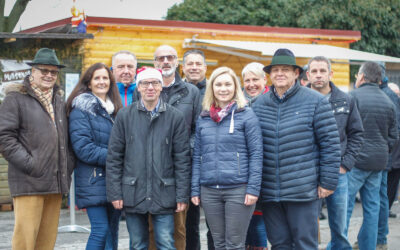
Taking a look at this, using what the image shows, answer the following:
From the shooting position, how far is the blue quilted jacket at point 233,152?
4707 mm

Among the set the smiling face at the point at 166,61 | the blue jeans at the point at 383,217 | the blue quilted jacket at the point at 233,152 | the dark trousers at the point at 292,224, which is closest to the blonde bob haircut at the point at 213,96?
the blue quilted jacket at the point at 233,152

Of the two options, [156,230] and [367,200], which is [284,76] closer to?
[156,230]

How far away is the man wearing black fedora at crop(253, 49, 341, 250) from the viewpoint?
4.65 m

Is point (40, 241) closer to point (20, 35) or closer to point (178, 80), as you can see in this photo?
point (178, 80)

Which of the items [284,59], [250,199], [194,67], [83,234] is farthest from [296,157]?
[83,234]

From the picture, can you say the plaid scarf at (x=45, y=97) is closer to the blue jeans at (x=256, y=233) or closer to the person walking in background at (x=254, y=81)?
the person walking in background at (x=254, y=81)

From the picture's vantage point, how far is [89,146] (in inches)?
202

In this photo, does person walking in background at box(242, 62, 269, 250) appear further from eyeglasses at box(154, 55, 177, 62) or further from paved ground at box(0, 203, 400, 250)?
paved ground at box(0, 203, 400, 250)

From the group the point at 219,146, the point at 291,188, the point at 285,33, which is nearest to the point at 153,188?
the point at 219,146

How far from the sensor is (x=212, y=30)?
12406 mm

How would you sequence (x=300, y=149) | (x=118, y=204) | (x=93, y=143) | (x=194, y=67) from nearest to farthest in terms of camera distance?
(x=300, y=149) < (x=118, y=204) < (x=93, y=143) < (x=194, y=67)

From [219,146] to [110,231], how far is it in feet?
5.06

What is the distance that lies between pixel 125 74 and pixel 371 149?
287 cm

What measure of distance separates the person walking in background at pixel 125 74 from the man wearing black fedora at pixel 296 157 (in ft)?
6.04
